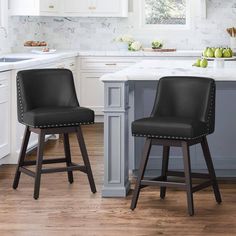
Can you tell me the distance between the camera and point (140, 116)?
15.9ft

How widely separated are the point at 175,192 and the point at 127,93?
0.78 meters

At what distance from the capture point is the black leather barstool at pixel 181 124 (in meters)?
4.02

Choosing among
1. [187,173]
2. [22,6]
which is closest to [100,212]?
[187,173]

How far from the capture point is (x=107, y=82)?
4.39 m

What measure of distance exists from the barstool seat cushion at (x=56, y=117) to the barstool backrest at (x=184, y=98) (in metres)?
0.49

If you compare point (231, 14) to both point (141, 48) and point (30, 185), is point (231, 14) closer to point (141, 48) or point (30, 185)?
point (141, 48)

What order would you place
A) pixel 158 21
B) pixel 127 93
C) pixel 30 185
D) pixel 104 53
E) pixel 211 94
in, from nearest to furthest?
1. pixel 211 94
2. pixel 127 93
3. pixel 30 185
4. pixel 104 53
5. pixel 158 21

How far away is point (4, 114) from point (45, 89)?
2.92ft

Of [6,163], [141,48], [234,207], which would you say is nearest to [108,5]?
[141,48]

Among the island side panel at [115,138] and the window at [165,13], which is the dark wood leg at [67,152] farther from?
the window at [165,13]

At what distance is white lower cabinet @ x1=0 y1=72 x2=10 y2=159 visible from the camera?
5406 mm

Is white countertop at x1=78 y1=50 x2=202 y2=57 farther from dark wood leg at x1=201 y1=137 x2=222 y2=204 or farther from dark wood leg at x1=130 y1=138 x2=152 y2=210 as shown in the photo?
dark wood leg at x1=130 y1=138 x2=152 y2=210

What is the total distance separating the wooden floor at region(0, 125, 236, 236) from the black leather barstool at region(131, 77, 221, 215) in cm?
12

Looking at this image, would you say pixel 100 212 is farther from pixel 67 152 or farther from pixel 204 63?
pixel 204 63
